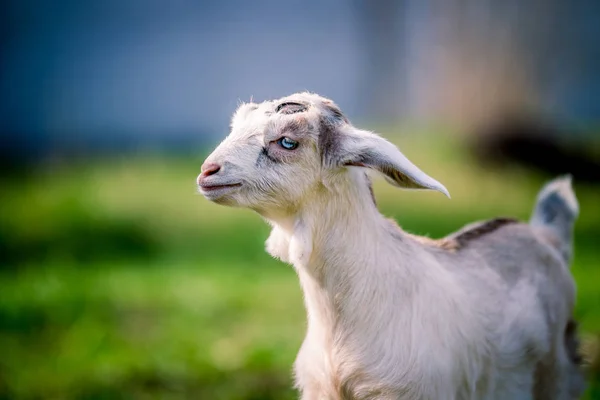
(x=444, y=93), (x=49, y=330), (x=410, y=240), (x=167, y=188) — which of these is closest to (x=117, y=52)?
(x=167, y=188)

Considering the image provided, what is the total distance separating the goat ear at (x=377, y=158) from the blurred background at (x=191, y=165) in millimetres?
2103

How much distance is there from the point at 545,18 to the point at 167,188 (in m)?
5.68

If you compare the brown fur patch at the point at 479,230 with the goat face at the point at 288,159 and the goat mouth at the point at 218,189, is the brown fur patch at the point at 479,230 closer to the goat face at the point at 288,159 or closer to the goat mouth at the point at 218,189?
the goat face at the point at 288,159

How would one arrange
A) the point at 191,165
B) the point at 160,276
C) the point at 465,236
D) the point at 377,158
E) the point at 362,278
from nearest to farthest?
the point at 377,158 → the point at 362,278 → the point at 465,236 → the point at 160,276 → the point at 191,165

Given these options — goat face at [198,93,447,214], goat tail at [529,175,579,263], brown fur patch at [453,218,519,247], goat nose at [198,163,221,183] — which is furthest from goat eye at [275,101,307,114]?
goat tail at [529,175,579,263]

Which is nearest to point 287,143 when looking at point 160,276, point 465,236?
point 465,236

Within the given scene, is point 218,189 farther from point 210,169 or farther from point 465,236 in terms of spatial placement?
point 465,236

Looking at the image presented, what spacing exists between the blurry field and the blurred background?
0.8 inches

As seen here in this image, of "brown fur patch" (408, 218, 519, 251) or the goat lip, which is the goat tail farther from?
the goat lip

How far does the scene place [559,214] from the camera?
446 cm

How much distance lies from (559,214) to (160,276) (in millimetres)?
4182

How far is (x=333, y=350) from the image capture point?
10.8ft

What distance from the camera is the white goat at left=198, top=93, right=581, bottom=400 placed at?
10.3ft

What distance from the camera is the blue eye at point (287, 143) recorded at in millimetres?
3150
